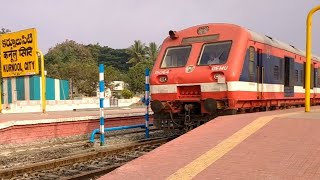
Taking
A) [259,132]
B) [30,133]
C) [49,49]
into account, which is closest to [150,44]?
[49,49]

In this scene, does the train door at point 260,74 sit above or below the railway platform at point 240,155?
above

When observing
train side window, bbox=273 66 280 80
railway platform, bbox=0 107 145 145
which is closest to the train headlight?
train side window, bbox=273 66 280 80

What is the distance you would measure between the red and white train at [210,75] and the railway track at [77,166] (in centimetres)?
182

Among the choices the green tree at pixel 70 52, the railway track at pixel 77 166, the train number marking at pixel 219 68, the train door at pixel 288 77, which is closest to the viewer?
the railway track at pixel 77 166

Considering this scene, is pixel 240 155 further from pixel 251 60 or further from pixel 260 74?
pixel 260 74

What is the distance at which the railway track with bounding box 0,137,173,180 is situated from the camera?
22.7ft

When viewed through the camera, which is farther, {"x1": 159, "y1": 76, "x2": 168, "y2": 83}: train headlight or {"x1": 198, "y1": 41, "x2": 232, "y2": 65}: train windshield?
{"x1": 159, "y1": 76, "x2": 168, "y2": 83}: train headlight

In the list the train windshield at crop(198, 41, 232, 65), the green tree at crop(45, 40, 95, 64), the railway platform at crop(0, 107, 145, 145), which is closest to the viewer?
the train windshield at crop(198, 41, 232, 65)

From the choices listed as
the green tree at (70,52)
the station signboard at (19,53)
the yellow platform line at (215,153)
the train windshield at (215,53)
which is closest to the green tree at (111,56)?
the green tree at (70,52)

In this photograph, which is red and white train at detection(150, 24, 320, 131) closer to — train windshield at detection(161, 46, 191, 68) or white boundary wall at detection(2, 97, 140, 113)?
train windshield at detection(161, 46, 191, 68)

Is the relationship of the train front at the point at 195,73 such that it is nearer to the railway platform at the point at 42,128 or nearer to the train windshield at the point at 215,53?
the train windshield at the point at 215,53

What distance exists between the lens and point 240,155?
5.81 meters

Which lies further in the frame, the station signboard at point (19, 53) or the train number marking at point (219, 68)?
the station signboard at point (19, 53)

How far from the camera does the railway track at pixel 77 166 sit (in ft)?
22.7
